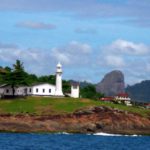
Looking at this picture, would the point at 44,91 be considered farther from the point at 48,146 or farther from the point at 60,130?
the point at 48,146

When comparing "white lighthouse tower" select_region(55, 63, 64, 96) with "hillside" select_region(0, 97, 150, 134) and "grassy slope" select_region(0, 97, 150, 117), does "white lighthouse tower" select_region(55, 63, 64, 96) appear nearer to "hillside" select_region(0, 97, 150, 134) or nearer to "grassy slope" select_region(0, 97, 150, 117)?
"grassy slope" select_region(0, 97, 150, 117)

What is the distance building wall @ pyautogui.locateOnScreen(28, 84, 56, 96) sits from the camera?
167 meters

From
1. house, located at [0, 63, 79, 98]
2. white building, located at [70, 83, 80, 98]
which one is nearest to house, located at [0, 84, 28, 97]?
house, located at [0, 63, 79, 98]

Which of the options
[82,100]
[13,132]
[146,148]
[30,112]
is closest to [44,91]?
[82,100]

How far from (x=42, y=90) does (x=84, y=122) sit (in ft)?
91.1

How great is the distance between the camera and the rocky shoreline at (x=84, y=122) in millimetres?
137250

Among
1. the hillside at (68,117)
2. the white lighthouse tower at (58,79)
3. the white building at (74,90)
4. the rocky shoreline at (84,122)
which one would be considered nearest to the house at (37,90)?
the white lighthouse tower at (58,79)

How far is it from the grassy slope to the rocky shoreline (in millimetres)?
3432

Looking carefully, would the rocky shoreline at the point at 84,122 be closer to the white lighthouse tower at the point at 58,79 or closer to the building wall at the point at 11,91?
the white lighthouse tower at the point at 58,79

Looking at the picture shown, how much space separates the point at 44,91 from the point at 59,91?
372 cm

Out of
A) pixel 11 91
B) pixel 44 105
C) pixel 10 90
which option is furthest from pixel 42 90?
pixel 44 105

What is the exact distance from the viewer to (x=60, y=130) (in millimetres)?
139000

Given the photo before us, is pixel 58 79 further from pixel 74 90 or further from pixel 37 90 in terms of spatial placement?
pixel 74 90

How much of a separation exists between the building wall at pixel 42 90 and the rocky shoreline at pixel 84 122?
2238 centimetres
